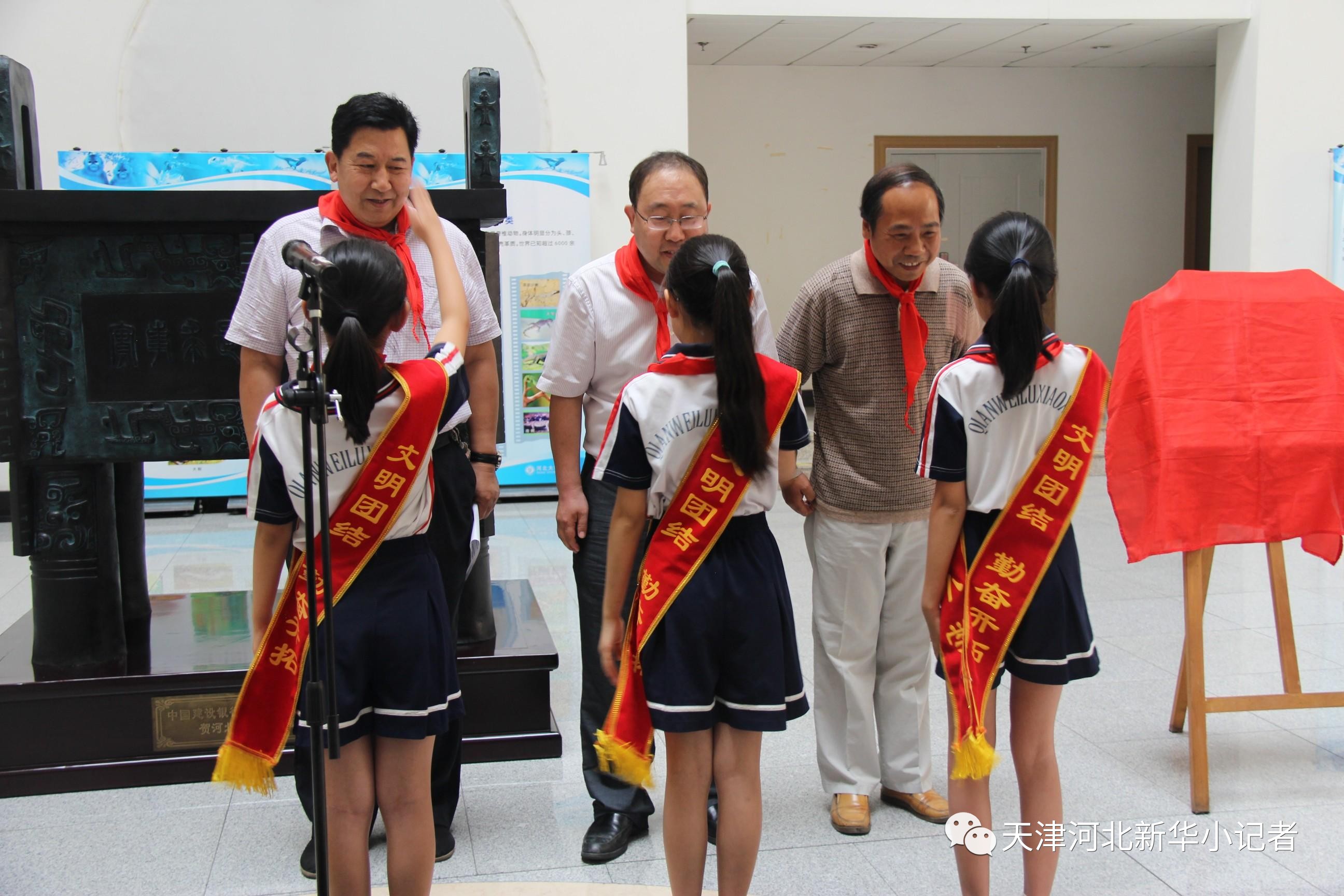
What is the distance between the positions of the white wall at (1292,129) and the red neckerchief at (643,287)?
604 cm

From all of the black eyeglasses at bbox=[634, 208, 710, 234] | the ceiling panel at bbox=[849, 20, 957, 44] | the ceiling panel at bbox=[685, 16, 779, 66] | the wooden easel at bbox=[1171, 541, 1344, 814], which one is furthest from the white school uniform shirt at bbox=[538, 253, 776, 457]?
the ceiling panel at bbox=[849, 20, 957, 44]

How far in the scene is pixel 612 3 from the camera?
6.27 m

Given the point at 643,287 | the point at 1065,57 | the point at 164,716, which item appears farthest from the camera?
the point at 1065,57

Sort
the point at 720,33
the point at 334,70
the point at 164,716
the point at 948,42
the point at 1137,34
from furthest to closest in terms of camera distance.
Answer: the point at 948,42, the point at 1137,34, the point at 720,33, the point at 334,70, the point at 164,716

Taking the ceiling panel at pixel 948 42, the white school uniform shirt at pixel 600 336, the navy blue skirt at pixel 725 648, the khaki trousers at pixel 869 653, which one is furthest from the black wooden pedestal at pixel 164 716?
the ceiling panel at pixel 948 42

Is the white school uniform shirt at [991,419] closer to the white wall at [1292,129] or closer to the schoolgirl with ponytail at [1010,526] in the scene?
the schoolgirl with ponytail at [1010,526]

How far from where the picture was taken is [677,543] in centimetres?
173

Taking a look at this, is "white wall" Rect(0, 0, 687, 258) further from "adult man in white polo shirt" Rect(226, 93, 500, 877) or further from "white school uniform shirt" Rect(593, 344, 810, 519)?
"white school uniform shirt" Rect(593, 344, 810, 519)

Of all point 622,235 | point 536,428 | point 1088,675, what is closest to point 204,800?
point 1088,675

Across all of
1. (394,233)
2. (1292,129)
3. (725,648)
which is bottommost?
(725,648)

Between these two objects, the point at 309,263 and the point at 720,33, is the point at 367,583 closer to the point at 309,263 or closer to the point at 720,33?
the point at 309,263

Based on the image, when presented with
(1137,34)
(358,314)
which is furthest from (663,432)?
(1137,34)

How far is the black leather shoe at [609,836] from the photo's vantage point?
7.29ft

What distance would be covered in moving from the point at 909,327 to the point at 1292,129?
19.9 feet
